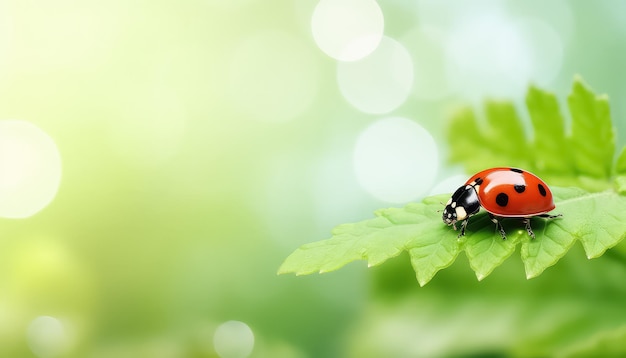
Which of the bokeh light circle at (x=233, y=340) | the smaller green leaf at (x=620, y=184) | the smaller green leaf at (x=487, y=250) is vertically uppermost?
the smaller green leaf at (x=487, y=250)

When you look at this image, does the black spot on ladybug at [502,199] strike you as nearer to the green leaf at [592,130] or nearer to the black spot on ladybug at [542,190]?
the black spot on ladybug at [542,190]

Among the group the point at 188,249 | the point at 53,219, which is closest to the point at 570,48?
the point at 188,249

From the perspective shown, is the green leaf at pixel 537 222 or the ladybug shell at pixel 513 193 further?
the ladybug shell at pixel 513 193

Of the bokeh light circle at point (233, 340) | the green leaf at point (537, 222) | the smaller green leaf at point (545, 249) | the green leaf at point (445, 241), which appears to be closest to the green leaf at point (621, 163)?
the green leaf at point (537, 222)

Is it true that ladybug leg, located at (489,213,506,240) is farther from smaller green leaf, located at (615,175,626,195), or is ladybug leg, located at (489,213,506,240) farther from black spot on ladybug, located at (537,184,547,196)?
smaller green leaf, located at (615,175,626,195)

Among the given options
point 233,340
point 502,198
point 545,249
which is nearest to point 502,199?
point 502,198

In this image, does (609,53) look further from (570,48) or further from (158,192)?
(158,192)
